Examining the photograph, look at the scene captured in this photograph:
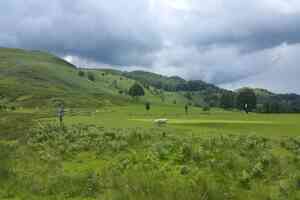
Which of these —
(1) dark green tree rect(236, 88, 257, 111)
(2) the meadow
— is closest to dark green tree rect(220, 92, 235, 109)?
(1) dark green tree rect(236, 88, 257, 111)

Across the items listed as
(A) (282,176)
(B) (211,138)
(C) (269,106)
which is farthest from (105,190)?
(C) (269,106)

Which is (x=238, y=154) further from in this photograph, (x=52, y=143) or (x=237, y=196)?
(x=52, y=143)

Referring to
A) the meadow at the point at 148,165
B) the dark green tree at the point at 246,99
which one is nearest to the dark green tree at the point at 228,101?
the dark green tree at the point at 246,99

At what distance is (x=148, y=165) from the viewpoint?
23828 mm

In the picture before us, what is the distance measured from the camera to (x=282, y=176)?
22656 mm

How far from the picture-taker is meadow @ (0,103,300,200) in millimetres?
18689

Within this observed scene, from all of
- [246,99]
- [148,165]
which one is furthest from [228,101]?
[148,165]

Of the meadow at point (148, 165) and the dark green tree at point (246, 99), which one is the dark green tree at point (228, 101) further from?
the meadow at point (148, 165)

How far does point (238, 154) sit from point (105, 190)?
9857mm

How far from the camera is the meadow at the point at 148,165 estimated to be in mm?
18689

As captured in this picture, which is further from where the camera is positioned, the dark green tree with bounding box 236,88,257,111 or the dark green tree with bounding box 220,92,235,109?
the dark green tree with bounding box 220,92,235,109

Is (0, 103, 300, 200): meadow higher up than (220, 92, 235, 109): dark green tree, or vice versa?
(220, 92, 235, 109): dark green tree

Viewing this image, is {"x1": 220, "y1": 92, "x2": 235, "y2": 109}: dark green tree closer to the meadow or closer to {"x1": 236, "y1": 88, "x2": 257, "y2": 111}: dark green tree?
{"x1": 236, "y1": 88, "x2": 257, "y2": 111}: dark green tree

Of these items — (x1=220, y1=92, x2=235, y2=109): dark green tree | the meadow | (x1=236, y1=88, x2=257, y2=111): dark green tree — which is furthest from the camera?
(x1=220, y1=92, x2=235, y2=109): dark green tree
